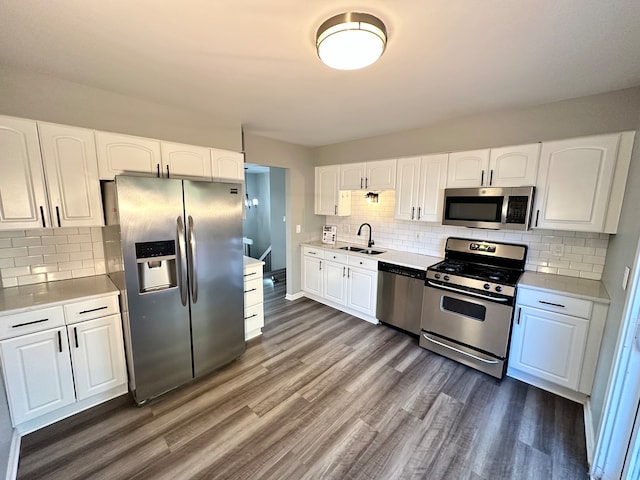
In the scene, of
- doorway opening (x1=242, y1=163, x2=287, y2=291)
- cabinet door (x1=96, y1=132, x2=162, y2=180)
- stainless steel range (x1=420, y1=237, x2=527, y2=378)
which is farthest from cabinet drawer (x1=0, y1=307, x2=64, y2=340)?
doorway opening (x1=242, y1=163, x2=287, y2=291)

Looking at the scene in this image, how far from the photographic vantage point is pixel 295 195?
423 centimetres

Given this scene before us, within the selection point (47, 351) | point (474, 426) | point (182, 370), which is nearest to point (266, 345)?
point (182, 370)

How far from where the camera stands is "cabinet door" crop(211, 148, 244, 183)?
2.82m

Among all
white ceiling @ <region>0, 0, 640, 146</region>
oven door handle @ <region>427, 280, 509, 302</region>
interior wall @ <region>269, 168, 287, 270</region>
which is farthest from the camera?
interior wall @ <region>269, 168, 287, 270</region>

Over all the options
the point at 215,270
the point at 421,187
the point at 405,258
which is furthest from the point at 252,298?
the point at 421,187

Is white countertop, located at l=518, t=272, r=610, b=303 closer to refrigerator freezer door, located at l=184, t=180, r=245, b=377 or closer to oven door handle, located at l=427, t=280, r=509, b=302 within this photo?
oven door handle, located at l=427, t=280, r=509, b=302

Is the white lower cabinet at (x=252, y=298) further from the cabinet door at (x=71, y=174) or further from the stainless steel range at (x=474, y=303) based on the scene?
the stainless steel range at (x=474, y=303)

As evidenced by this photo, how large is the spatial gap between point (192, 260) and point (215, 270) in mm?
248

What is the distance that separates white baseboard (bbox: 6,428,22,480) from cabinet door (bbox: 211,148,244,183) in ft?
8.04

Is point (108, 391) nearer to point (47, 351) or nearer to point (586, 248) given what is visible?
point (47, 351)

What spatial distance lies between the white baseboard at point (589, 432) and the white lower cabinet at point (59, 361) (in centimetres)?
346

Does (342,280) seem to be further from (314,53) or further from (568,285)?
(314,53)

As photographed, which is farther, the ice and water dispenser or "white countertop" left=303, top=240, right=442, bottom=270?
"white countertop" left=303, top=240, right=442, bottom=270

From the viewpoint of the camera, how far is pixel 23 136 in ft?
6.00
